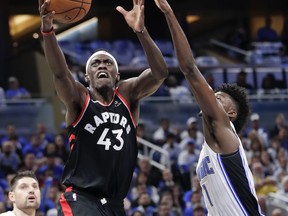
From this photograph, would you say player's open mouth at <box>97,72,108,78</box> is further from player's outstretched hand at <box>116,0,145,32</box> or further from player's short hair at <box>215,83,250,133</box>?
player's short hair at <box>215,83,250,133</box>

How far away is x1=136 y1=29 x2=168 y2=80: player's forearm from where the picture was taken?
7.36 meters

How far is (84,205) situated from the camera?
23.7 feet

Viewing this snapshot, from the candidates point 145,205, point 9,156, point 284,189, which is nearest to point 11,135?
point 9,156

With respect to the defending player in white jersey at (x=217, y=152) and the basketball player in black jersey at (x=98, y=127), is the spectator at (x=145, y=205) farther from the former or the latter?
the defending player in white jersey at (x=217, y=152)

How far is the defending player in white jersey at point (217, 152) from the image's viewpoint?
6523 mm

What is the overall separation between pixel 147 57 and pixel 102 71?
373 mm

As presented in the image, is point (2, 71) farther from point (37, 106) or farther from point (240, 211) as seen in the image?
point (240, 211)

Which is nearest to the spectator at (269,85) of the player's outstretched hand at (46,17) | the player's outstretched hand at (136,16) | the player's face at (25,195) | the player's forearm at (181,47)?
the player's face at (25,195)

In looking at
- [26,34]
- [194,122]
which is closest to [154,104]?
[194,122]

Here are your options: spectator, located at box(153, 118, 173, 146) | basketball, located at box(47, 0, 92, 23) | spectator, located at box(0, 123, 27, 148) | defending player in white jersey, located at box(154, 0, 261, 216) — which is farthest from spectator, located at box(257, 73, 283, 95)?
defending player in white jersey, located at box(154, 0, 261, 216)

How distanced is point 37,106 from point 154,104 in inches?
92.2

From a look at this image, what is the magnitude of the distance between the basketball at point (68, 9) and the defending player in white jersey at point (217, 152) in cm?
106

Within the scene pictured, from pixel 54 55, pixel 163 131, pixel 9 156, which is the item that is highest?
pixel 54 55

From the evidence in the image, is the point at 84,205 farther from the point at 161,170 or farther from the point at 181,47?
the point at 161,170
